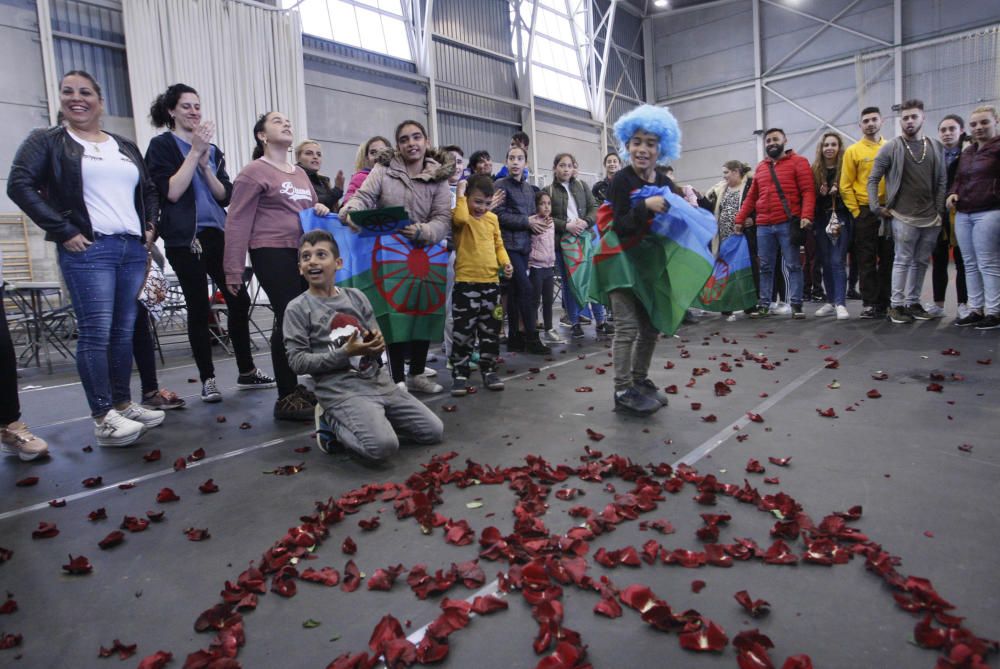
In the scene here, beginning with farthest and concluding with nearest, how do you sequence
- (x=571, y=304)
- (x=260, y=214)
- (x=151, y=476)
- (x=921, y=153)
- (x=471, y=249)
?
(x=571, y=304) < (x=921, y=153) < (x=471, y=249) < (x=260, y=214) < (x=151, y=476)

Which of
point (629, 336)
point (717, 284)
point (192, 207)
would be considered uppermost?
point (192, 207)

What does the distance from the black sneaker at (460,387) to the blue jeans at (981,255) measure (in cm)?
425

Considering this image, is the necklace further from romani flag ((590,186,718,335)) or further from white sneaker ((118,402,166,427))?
white sneaker ((118,402,166,427))

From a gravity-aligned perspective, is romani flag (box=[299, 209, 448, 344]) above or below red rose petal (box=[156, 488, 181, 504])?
Answer: above

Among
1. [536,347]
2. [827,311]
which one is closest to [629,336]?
[536,347]

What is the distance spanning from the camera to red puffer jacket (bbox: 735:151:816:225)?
614 cm

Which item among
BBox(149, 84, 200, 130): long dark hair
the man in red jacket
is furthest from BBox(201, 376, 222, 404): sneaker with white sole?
the man in red jacket

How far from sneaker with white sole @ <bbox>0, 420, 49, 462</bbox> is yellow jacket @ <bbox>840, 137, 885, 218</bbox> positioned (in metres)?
6.42

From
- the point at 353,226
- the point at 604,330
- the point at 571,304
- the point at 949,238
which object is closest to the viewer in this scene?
the point at 353,226

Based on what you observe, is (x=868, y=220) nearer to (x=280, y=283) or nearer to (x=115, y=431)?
(x=280, y=283)

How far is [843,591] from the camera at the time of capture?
149cm

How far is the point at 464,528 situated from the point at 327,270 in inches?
59.9

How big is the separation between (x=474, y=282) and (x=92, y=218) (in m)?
2.06

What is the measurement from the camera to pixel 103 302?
298cm
